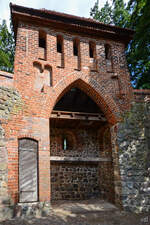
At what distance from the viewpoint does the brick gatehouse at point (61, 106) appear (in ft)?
22.3

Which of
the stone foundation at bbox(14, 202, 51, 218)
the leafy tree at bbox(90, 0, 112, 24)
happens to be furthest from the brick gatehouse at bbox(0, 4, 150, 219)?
the leafy tree at bbox(90, 0, 112, 24)

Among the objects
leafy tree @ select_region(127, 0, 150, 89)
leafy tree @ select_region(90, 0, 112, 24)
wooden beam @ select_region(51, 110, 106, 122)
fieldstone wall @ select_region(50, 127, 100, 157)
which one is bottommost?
fieldstone wall @ select_region(50, 127, 100, 157)

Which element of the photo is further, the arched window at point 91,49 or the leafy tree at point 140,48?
the leafy tree at point 140,48

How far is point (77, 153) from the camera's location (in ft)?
35.7

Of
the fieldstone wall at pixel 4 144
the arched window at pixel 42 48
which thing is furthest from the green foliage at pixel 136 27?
the fieldstone wall at pixel 4 144

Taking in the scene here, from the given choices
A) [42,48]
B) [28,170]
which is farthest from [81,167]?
[42,48]

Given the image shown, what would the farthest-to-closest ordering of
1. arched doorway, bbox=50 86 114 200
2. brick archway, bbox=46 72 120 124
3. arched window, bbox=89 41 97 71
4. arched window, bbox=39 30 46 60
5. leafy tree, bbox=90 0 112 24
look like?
leafy tree, bbox=90 0 112 24, arched doorway, bbox=50 86 114 200, arched window, bbox=89 41 97 71, brick archway, bbox=46 72 120 124, arched window, bbox=39 30 46 60

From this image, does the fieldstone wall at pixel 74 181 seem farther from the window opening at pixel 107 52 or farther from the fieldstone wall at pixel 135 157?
the window opening at pixel 107 52

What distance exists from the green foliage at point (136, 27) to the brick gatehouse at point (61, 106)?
3.53ft

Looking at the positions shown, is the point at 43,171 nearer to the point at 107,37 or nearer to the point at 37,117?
the point at 37,117

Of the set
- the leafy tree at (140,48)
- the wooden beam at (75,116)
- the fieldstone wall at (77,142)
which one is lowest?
the fieldstone wall at (77,142)

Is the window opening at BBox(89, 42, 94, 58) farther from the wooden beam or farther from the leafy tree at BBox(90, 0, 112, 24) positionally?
the leafy tree at BBox(90, 0, 112, 24)

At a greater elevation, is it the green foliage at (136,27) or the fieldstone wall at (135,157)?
the green foliage at (136,27)

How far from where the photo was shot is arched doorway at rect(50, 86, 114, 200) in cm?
1026
